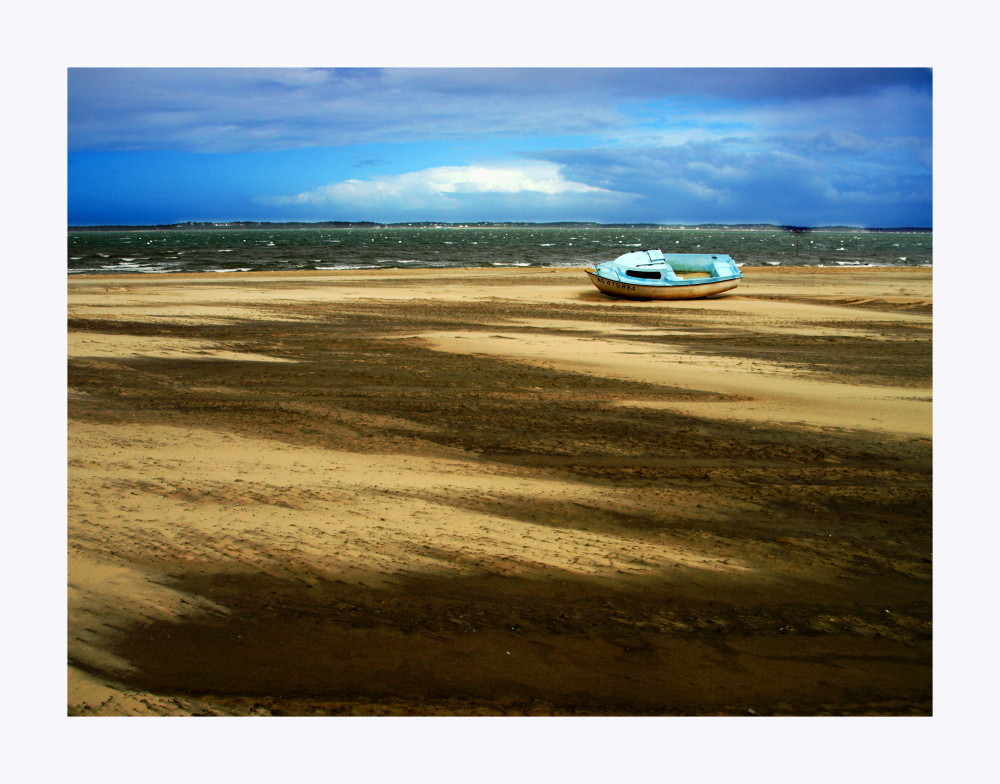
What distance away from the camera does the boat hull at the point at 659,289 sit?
18.2 metres

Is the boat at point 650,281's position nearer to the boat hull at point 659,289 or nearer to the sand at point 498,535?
the boat hull at point 659,289

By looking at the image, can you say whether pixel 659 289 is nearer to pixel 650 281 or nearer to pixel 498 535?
pixel 650 281

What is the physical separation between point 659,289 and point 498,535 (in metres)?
14.3

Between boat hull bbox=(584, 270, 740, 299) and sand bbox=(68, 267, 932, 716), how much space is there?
25.3ft

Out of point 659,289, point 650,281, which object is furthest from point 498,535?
point 650,281

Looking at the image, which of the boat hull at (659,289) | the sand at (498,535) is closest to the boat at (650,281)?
the boat hull at (659,289)

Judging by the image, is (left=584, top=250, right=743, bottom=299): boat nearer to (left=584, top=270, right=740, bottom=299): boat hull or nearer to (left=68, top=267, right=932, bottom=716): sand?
(left=584, top=270, right=740, bottom=299): boat hull

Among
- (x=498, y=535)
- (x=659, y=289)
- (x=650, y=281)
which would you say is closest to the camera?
(x=498, y=535)

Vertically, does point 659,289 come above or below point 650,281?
below

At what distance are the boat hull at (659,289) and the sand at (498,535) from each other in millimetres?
7706

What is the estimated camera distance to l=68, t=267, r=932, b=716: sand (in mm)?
3447

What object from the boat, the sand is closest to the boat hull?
the boat

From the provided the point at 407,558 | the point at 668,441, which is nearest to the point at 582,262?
the point at 668,441

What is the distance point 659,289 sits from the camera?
18.2 m
